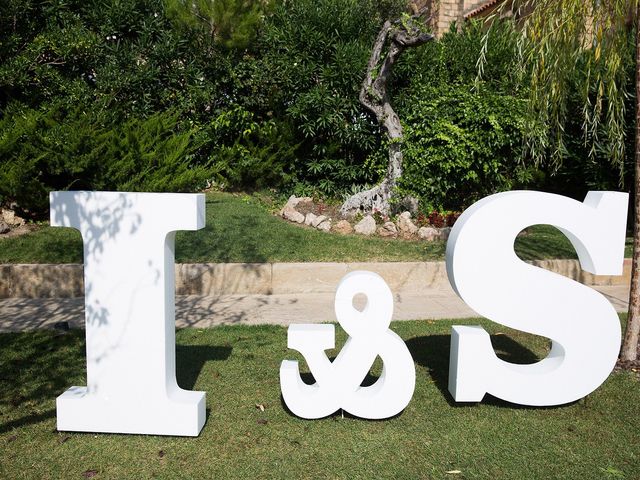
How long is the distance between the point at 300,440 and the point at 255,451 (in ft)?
1.03

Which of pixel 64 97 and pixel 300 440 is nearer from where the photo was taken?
pixel 300 440

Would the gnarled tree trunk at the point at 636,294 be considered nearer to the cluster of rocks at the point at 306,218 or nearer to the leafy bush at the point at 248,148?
the cluster of rocks at the point at 306,218

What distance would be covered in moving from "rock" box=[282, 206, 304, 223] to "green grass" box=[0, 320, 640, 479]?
5433mm

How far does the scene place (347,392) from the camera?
154 inches

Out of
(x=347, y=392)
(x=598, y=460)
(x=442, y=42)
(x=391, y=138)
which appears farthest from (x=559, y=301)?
(x=442, y=42)

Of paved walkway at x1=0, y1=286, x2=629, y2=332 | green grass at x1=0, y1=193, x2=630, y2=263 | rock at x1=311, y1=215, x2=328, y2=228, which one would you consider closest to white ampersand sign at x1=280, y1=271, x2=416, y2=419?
paved walkway at x1=0, y1=286, x2=629, y2=332

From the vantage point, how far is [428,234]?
9617 millimetres

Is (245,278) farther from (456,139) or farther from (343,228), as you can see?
(456,139)

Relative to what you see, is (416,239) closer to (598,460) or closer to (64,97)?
(598,460)

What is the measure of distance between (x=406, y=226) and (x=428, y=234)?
0.40 metres

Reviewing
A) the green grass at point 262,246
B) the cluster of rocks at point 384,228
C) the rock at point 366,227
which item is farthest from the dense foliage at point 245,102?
the green grass at point 262,246

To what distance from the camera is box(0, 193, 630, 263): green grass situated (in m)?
8.15

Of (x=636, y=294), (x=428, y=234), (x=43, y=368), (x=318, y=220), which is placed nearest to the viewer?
(x=43, y=368)

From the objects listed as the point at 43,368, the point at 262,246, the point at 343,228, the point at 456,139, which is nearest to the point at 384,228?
the point at 343,228
